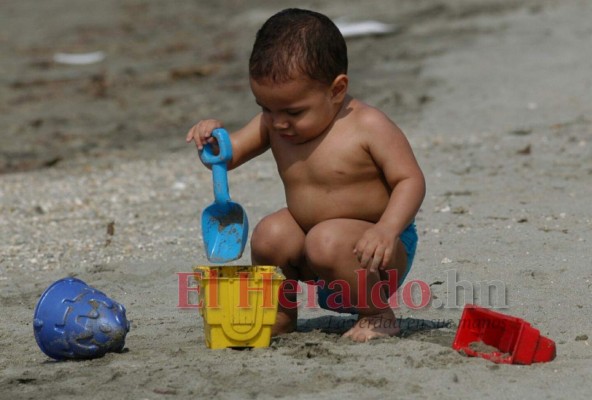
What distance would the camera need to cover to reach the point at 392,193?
11.7ft

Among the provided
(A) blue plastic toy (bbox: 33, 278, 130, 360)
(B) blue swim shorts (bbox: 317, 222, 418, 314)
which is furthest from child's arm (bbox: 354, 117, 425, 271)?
(A) blue plastic toy (bbox: 33, 278, 130, 360)

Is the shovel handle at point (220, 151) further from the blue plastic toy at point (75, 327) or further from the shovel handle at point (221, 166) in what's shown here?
the blue plastic toy at point (75, 327)

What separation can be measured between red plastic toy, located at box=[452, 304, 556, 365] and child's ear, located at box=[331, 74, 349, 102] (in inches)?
32.7

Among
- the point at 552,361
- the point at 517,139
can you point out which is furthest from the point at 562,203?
the point at 552,361

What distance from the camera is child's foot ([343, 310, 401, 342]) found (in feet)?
11.7

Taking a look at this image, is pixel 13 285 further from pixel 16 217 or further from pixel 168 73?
pixel 168 73

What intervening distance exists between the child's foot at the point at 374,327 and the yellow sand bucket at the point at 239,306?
0.99ft

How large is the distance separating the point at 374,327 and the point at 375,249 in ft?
1.21

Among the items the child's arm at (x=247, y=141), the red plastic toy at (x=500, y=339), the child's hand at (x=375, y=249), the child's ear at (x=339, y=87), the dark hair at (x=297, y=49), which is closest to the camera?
the red plastic toy at (x=500, y=339)

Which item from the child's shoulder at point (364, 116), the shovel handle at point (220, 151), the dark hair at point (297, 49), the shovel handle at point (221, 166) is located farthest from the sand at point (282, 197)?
the dark hair at point (297, 49)

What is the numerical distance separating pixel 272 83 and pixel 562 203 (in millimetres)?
2365

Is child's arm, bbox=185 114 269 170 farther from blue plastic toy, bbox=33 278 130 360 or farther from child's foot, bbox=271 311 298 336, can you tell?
blue plastic toy, bbox=33 278 130 360

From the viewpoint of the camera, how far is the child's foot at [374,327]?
3568 millimetres

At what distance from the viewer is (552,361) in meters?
3.24
